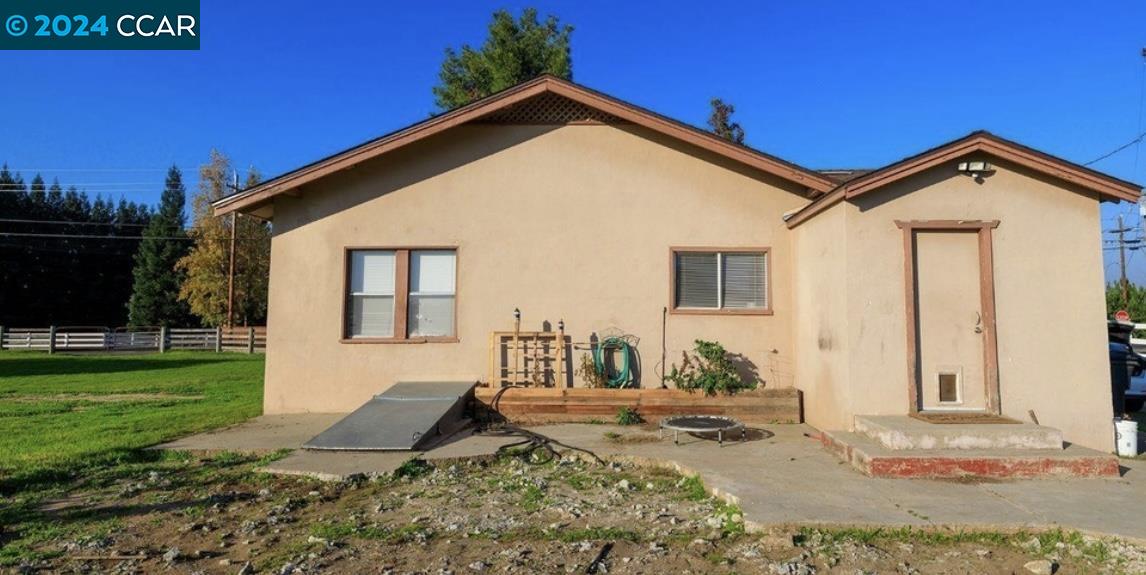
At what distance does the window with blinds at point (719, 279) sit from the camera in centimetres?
925

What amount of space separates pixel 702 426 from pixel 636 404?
Answer: 1506mm

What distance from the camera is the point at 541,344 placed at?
9258mm

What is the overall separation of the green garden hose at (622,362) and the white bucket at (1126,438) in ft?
18.5

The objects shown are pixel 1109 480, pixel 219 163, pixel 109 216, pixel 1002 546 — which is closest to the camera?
pixel 1002 546

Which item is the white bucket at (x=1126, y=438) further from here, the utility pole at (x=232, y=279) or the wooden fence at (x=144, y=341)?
the utility pole at (x=232, y=279)

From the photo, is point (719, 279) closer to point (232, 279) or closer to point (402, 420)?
point (402, 420)

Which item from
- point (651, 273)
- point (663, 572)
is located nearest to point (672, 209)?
point (651, 273)

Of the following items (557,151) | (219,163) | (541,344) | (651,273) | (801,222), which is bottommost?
(541,344)

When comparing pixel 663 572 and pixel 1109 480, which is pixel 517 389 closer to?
pixel 663 572

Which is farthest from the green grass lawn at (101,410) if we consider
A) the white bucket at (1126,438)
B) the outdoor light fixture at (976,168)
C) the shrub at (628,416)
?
the white bucket at (1126,438)

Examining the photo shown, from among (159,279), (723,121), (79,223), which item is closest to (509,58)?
(723,121)

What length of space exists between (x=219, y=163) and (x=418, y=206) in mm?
33573

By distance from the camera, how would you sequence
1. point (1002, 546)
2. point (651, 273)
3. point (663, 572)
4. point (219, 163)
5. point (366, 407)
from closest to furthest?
point (663, 572) → point (1002, 546) → point (366, 407) → point (651, 273) → point (219, 163)

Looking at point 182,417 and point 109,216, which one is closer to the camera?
point 182,417
